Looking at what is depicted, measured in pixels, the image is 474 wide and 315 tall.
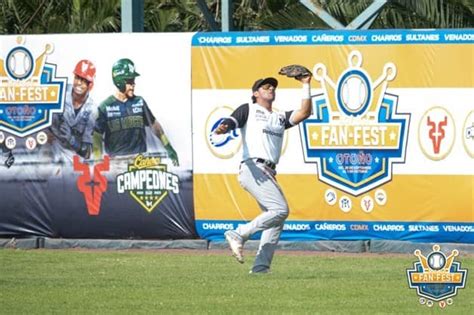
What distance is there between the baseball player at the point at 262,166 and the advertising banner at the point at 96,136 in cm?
362

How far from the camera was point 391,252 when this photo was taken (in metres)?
18.0

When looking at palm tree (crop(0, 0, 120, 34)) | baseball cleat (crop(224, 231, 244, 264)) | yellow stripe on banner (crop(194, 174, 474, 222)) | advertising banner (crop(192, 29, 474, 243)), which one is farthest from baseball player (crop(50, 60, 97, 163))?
palm tree (crop(0, 0, 120, 34))

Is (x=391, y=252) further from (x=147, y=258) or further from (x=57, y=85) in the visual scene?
(x=57, y=85)

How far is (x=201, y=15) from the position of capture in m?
32.0

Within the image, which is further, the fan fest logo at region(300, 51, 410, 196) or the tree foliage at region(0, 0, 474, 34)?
the tree foliage at region(0, 0, 474, 34)

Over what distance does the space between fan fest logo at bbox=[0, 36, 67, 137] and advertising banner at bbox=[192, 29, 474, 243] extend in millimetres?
1975

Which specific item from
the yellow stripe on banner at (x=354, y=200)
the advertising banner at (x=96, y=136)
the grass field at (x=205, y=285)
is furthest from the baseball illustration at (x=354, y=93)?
the advertising banner at (x=96, y=136)

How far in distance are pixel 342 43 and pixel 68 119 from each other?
3840mm

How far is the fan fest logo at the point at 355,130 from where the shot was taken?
59.4ft

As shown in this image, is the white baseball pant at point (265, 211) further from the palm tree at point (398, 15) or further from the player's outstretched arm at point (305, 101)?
the palm tree at point (398, 15)

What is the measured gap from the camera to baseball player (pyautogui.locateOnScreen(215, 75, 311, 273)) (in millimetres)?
15008

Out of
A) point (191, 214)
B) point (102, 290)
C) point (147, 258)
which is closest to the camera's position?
point (102, 290)

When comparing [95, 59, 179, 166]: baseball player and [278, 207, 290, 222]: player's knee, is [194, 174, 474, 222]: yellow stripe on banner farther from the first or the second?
[278, 207, 290, 222]: player's knee

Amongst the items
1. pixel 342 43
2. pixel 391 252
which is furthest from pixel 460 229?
pixel 342 43
